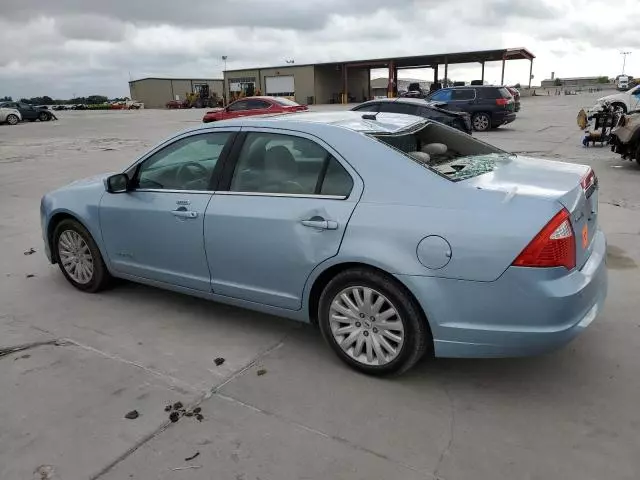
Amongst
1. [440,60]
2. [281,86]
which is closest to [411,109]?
[440,60]

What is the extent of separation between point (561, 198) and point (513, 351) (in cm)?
83

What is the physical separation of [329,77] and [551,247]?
60639 mm

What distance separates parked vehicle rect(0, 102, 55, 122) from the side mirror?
131 feet

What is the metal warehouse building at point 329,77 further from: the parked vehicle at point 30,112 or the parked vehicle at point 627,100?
the parked vehicle at point 627,100

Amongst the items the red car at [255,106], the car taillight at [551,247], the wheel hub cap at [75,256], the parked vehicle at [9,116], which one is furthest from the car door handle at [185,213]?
the parked vehicle at [9,116]

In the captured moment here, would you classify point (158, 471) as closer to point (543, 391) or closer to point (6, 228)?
point (543, 391)

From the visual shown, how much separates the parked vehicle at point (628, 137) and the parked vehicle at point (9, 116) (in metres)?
37.4

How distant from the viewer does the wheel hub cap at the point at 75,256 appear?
4555mm

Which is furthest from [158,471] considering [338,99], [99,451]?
[338,99]

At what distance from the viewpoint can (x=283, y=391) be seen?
3066 mm

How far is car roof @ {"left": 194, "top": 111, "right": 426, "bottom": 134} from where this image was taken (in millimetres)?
3385

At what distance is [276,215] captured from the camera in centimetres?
325

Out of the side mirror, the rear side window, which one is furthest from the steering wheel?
the rear side window

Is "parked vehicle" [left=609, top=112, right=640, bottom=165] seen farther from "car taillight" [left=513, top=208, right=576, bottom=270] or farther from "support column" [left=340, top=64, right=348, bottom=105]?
"support column" [left=340, top=64, right=348, bottom=105]
